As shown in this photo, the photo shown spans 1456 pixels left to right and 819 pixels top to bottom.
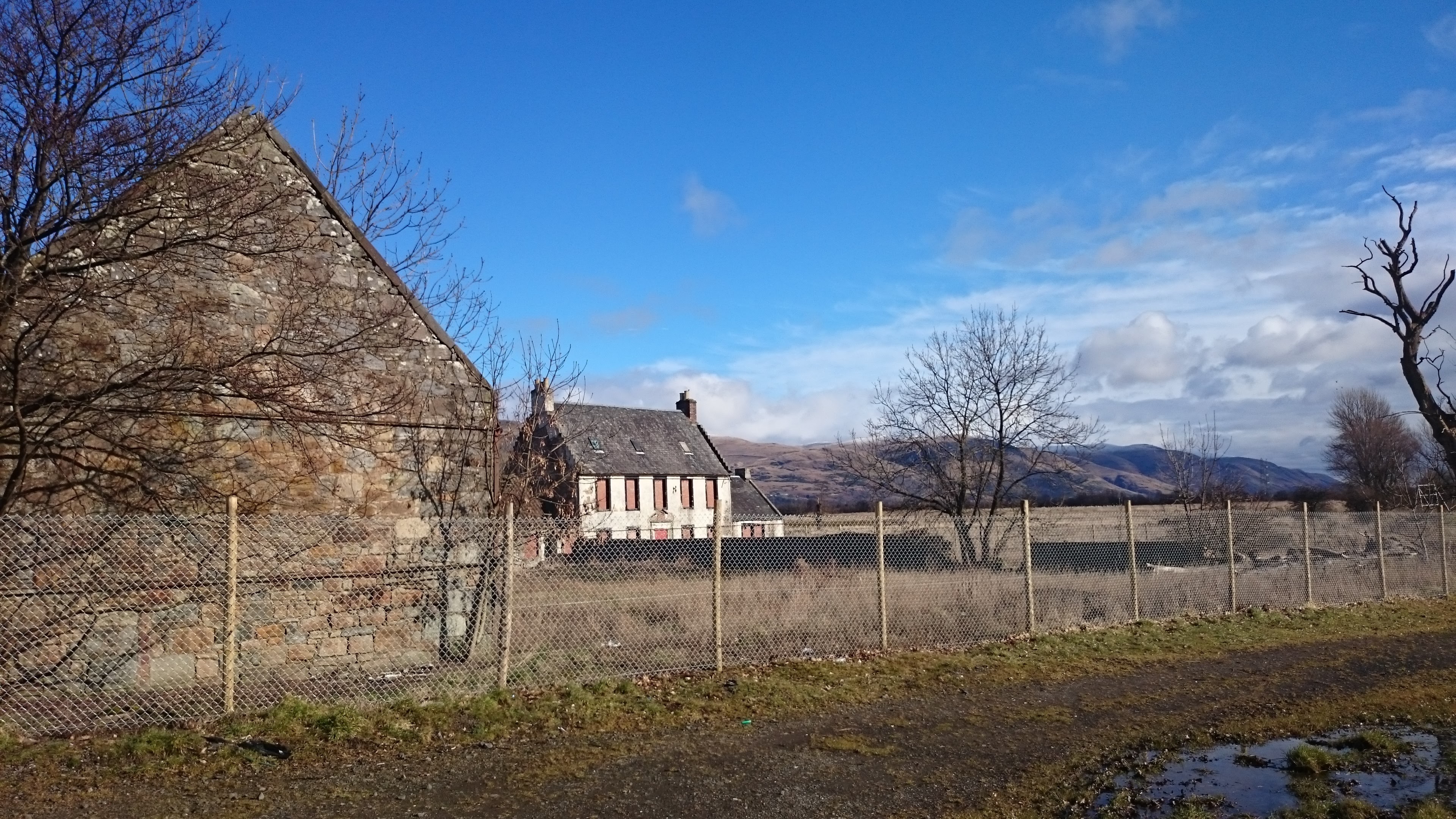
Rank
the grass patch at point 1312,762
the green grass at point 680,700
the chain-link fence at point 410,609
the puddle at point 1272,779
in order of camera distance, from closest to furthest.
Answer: the puddle at point 1272,779
the grass patch at point 1312,762
the green grass at point 680,700
the chain-link fence at point 410,609

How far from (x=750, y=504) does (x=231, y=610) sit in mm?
41799

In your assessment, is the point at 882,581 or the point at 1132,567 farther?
the point at 1132,567

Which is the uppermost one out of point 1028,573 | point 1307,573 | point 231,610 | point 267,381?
point 267,381

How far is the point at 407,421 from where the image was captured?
10.3 meters

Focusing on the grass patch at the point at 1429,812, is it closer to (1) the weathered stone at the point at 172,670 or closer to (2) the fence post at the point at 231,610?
(2) the fence post at the point at 231,610

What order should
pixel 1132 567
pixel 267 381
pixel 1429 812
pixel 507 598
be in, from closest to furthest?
pixel 1429 812 < pixel 507 598 < pixel 267 381 < pixel 1132 567

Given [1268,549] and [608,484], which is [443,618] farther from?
[608,484]

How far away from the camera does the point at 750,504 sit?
48.8 meters

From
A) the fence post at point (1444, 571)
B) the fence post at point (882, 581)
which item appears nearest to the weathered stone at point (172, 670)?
the fence post at point (882, 581)

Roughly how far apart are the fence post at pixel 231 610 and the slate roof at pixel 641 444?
1319 inches

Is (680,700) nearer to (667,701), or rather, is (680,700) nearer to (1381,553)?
(667,701)

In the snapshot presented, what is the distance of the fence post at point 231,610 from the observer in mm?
7395

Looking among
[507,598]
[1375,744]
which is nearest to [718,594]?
[507,598]

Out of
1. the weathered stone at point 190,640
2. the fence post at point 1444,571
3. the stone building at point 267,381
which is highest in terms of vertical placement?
the stone building at point 267,381
